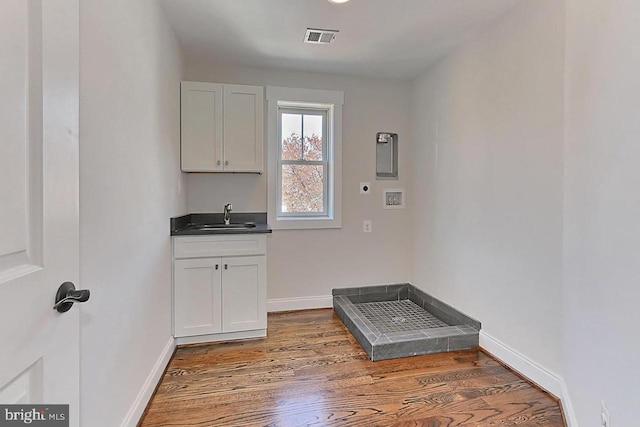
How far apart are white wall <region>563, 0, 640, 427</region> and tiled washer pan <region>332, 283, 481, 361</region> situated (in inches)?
33.3

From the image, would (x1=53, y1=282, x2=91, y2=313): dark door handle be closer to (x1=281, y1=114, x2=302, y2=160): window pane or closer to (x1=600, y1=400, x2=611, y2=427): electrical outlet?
(x1=600, y1=400, x2=611, y2=427): electrical outlet

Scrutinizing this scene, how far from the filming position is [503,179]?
2.30 meters

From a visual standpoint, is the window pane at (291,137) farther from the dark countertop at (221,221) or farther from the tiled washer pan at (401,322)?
the tiled washer pan at (401,322)

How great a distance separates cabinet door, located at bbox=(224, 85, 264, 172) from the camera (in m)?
2.88

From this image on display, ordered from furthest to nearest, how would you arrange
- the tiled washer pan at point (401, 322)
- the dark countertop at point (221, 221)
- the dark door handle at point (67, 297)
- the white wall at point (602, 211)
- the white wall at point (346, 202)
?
the white wall at point (346, 202) → the dark countertop at point (221, 221) → the tiled washer pan at point (401, 322) → the white wall at point (602, 211) → the dark door handle at point (67, 297)

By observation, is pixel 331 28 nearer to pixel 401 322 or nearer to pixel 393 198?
pixel 393 198

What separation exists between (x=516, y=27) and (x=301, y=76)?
194cm

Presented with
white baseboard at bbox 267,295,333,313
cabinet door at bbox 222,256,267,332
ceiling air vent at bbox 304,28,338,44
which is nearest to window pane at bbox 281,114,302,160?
ceiling air vent at bbox 304,28,338,44

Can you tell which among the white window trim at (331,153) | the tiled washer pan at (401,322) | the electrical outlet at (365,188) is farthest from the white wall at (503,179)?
the white window trim at (331,153)

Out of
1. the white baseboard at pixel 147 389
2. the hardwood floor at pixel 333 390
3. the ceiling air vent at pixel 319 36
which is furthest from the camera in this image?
the ceiling air vent at pixel 319 36

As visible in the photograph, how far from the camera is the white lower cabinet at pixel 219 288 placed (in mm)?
2547

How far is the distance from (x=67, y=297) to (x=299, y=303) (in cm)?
273

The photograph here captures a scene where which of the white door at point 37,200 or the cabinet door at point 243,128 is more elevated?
the cabinet door at point 243,128

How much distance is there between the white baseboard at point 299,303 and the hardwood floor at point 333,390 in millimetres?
675
